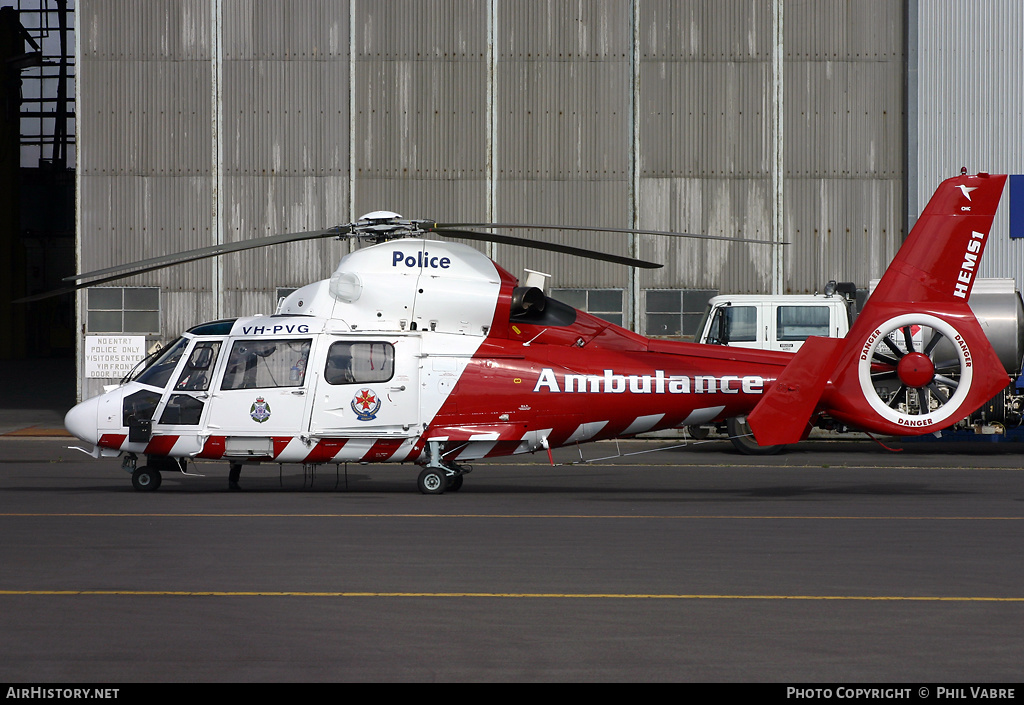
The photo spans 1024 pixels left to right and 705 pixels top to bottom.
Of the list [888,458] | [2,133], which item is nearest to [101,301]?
[888,458]

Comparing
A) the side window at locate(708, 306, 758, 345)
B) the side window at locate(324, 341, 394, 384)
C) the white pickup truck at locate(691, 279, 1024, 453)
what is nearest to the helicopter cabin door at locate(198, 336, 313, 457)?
the side window at locate(324, 341, 394, 384)

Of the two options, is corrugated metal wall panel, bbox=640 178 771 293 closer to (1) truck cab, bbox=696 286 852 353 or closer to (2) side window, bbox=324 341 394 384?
(1) truck cab, bbox=696 286 852 353

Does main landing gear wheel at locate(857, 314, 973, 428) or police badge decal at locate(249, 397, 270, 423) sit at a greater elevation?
main landing gear wheel at locate(857, 314, 973, 428)

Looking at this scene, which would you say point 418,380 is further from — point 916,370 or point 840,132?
point 840,132

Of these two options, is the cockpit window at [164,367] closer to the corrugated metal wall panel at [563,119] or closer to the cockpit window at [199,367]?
the cockpit window at [199,367]

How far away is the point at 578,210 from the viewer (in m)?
27.5

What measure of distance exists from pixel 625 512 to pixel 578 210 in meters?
15.4

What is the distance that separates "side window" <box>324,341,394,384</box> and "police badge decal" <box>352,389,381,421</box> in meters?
0.19

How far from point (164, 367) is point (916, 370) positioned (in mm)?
9721

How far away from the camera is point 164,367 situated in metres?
15.3

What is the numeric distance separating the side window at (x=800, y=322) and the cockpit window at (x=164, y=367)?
1198cm

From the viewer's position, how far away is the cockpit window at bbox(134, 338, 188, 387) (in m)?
15.2

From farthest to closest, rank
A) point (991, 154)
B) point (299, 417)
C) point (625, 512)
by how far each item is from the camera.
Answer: point (991, 154)
point (299, 417)
point (625, 512)
